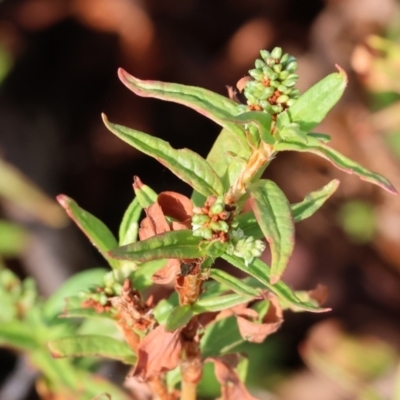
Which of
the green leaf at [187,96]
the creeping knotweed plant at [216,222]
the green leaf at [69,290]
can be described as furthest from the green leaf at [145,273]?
the green leaf at [69,290]

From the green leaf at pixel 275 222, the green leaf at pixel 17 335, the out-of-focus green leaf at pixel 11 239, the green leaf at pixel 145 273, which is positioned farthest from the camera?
the out-of-focus green leaf at pixel 11 239

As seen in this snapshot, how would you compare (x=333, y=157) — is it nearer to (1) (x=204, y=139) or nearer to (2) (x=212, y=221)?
(2) (x=212, y=221)

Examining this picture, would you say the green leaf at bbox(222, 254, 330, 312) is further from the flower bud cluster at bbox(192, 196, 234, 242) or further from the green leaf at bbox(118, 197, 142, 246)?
the green leaf at bbox(118, 197, 142, 246)

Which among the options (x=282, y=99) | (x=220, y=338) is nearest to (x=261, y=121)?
(x=282, y=99)

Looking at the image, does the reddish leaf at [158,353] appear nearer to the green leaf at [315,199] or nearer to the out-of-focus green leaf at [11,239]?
the green leaf at [315,199]

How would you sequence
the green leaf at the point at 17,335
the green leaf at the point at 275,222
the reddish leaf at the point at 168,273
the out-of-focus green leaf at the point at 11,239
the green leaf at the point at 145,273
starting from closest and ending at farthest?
the green leaf at the point at 275,222 → the reddish leaf at the point at 168,273 → the green leaf at the point at 145,273 → the green leaf at the point at 17,335 → the out-of-focus green leaf at the point at 11,239

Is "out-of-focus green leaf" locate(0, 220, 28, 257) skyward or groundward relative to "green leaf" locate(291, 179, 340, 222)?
groundward

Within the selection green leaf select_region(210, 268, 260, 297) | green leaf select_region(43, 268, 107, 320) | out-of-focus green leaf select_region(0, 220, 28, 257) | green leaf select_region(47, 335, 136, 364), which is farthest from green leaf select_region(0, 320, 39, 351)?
out-of-focus green leaf select_region(0, 220, 28, 257)
